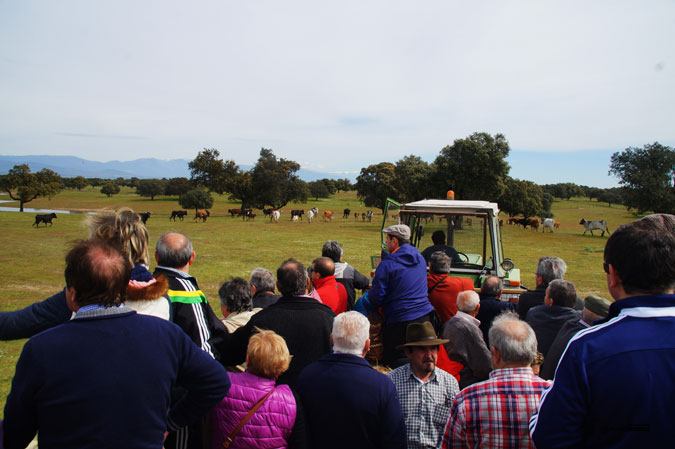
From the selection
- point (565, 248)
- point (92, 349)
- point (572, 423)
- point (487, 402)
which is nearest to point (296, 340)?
point (487, 402)

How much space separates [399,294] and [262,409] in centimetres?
232

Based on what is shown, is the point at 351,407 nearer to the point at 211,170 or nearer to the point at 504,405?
the point at 504,405

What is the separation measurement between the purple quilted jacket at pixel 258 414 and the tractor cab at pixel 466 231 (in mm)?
4290

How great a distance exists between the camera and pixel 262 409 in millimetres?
2600

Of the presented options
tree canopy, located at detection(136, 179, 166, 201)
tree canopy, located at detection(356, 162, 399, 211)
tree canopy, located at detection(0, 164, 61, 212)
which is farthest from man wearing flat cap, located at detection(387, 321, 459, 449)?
tree canopy, located at detection(136, 179, 166, 201)

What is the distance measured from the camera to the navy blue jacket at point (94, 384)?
5.56 feet

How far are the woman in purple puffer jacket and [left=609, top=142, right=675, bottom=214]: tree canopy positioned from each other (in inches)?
1725

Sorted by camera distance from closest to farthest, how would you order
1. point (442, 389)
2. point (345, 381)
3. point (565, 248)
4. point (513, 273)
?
point (345, 381), point (442, 389), point (513, 273), point (565, 248)

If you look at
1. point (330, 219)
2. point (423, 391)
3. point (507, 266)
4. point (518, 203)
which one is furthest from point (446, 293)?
point (518, 203)

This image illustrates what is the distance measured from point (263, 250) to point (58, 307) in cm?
1779

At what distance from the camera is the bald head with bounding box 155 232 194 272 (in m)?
3.15

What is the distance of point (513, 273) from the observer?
7.52 m

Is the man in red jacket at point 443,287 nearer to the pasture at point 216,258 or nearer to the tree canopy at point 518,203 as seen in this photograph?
the pasture at point 216,258

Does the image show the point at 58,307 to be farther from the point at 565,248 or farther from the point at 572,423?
the point at 565,248
